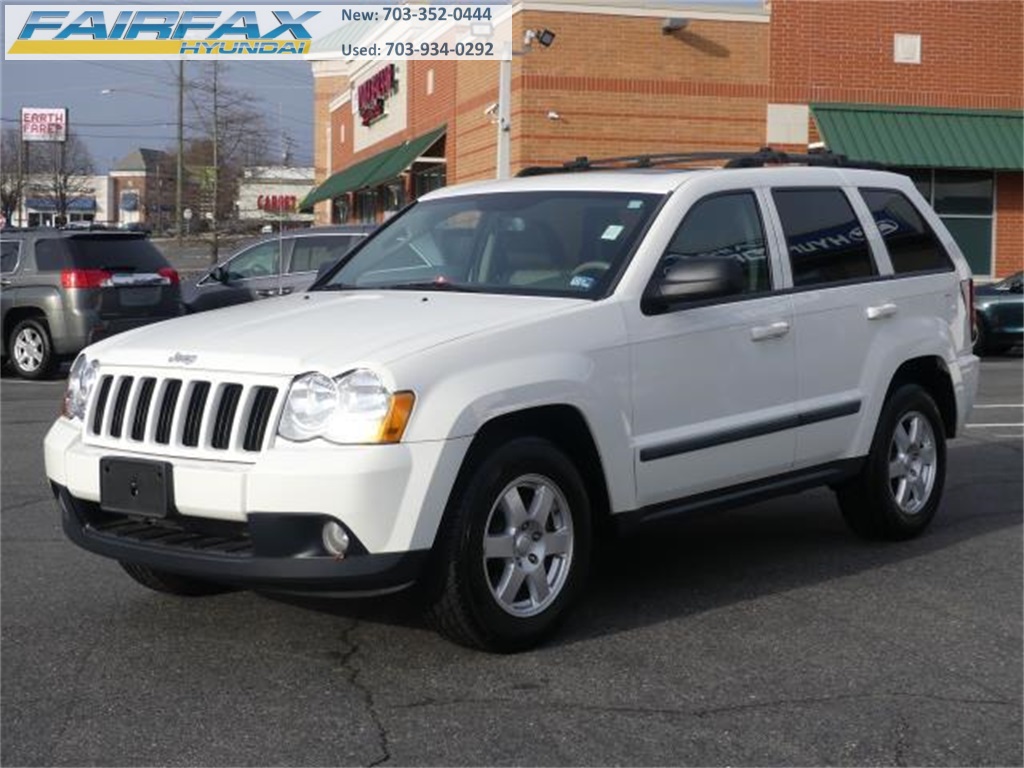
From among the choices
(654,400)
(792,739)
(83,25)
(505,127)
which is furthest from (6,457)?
(83,25)

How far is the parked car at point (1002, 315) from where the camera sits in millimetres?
19188

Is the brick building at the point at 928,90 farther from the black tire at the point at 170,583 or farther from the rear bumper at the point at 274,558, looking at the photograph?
the rear bumper at the point at 274,558

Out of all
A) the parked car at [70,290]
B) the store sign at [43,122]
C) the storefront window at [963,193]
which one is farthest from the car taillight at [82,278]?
the store sign at [43,122]

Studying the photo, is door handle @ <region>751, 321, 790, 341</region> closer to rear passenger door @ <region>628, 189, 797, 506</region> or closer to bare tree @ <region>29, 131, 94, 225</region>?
rear passenger door @ <region>628, 189, 797, 506</region>

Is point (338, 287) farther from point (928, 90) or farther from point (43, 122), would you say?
point (43, 122)

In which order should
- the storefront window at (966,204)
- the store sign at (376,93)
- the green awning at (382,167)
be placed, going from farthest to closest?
the store sign at (376,93), the green awning at (382,167), the storefront window at (966,204)

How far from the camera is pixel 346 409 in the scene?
468cm

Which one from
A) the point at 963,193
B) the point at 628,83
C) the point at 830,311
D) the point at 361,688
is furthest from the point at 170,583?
the point at 963,193

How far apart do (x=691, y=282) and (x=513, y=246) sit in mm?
911

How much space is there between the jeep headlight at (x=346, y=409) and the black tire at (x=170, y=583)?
1.36 metres

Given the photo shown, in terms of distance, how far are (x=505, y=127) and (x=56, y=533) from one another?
714 inches

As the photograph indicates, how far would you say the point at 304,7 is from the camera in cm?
2692

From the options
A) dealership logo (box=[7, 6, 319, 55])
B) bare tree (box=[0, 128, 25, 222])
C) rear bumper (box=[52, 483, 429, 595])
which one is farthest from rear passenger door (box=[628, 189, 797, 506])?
bare tree (box=[0, 128, 25, 222])

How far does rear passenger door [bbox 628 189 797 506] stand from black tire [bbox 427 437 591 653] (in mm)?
427
